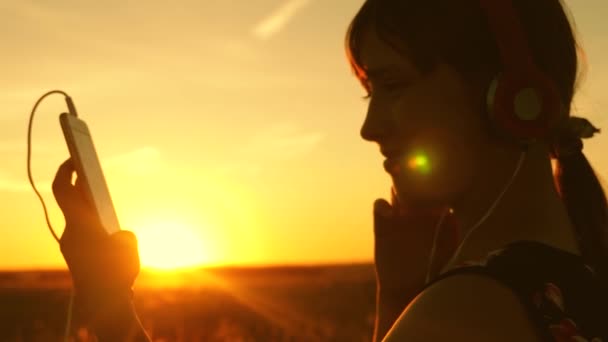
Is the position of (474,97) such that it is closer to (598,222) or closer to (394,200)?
(598,222)

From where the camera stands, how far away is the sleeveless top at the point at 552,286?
1763 mm

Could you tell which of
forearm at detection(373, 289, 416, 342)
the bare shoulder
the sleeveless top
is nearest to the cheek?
the sleeveless top

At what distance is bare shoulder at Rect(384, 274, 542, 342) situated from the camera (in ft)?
5.44

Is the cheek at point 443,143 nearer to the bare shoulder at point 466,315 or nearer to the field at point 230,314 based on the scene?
the bare shoulder at point 466,315

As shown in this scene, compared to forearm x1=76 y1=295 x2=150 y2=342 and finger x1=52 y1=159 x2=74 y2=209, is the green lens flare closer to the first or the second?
forearm x1=76 y1=295 x2=150 y2=342

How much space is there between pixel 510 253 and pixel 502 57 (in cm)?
51

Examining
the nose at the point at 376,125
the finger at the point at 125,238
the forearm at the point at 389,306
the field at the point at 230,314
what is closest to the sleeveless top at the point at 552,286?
the nose at the point at 376,125

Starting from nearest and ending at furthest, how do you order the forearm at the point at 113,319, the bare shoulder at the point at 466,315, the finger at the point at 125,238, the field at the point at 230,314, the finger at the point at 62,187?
the bare shoulder at the point at 466,315 → the forearm at the point at 113,319 → the finger at the point at 125,238 → the finger at the point at 62,187 → the field at the point at 230,314

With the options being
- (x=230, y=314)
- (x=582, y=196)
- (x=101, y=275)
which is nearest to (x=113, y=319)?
(x=101, y=275)

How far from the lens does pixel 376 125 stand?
6.93ft

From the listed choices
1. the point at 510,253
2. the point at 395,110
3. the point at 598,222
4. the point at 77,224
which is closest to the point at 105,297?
the point at 77,224

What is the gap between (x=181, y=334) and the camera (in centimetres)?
1294

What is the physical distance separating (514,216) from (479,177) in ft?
0.40

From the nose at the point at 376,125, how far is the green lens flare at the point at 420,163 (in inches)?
3.5
